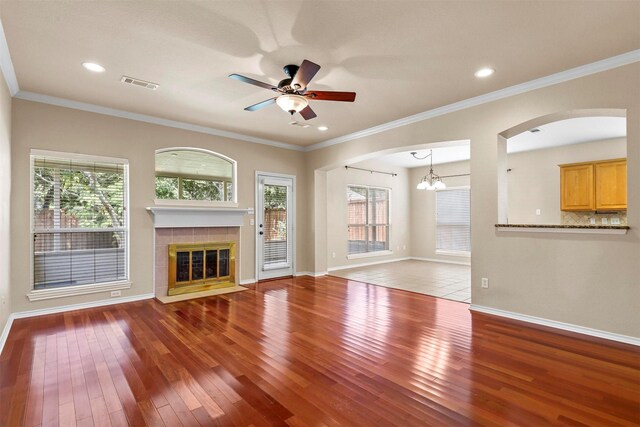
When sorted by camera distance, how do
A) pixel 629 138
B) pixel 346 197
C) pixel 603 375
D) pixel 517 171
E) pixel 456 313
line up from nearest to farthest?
pixel 603 375
pixel 629 138
pixel 456 313
pixel 517 171
pixel 346 197

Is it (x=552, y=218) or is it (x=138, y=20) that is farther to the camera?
(x=552, y=218)

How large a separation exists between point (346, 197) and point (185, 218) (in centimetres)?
412

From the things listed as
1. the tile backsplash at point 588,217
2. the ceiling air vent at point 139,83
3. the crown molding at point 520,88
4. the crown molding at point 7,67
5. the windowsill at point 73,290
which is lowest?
the windowsill at point 73,290

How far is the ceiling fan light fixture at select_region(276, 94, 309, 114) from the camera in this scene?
3096 millimetres

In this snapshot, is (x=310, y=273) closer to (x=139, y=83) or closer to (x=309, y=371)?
(x=309, y=371)

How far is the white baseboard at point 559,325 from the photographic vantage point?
3.07 meters

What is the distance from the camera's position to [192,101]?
426cm

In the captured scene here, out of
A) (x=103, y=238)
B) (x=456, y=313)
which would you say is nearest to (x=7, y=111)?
(x=103, y=238)

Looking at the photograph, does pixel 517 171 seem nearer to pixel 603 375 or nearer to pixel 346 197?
pixel 346 197

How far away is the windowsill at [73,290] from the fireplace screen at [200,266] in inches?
27.6

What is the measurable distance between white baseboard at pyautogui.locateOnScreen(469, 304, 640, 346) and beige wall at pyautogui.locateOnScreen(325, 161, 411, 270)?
392cm

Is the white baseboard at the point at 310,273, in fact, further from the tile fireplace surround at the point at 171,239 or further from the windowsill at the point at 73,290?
the windowsill at the point at 73,290

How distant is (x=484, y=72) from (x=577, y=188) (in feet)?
15.4

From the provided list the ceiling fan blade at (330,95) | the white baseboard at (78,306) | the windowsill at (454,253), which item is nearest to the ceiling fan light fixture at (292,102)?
the ceiling fan blade at (330,95)
